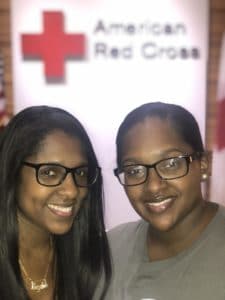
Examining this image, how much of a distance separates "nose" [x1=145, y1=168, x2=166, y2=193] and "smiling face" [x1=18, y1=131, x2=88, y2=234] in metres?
0.20

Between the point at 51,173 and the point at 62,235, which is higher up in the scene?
the point at 51,173

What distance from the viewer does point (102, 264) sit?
1.41m

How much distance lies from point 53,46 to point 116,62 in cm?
31

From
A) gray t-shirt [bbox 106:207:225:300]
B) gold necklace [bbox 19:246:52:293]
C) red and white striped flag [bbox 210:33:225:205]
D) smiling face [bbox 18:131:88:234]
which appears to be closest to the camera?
gray t-shirt [bbox 106:207:225:300]

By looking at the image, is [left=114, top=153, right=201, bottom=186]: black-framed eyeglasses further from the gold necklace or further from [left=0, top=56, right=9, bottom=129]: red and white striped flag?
[left=0, top=56, right=9, bottom=129]: red and white striped flag

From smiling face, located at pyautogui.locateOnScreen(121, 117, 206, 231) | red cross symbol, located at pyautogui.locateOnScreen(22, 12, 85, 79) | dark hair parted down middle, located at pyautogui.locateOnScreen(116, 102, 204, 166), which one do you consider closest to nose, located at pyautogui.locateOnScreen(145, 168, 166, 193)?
smiling face, located at pyautogui.locateOnScreen(121, 117, 206, 231)

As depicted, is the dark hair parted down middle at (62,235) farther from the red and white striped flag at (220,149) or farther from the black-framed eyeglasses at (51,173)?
the red and white striped flag at (220,149)

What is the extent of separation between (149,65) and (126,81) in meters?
0.13

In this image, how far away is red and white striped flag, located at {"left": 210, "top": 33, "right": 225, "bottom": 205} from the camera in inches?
87.6

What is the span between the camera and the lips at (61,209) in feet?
4.13

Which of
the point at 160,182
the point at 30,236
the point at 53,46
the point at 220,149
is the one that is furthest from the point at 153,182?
the point at 53,46

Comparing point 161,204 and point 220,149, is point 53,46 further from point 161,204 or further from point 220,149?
point 161,204

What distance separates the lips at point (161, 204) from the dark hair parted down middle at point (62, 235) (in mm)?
226

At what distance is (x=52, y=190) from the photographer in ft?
4.06
